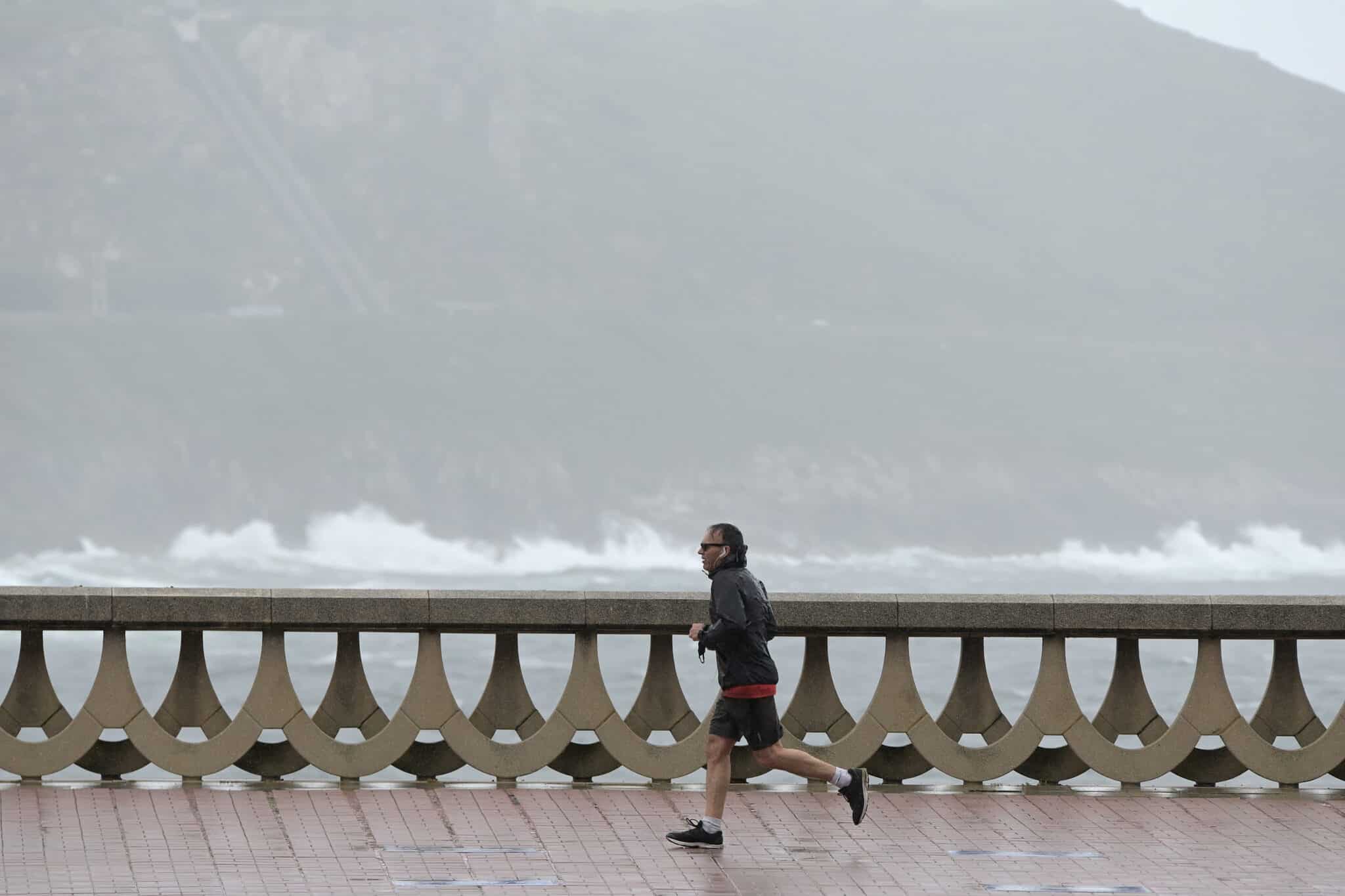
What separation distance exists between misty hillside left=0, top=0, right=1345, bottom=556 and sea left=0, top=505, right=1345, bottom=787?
12.5 feet

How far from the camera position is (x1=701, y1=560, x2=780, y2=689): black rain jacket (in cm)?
754

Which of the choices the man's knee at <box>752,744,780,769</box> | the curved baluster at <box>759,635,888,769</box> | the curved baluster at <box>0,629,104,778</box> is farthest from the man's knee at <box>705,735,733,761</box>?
the curved baluster at <box>0,629,104,778</box>

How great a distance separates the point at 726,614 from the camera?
24.7 ft

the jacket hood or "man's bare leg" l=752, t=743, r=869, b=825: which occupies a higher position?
the jacket hood

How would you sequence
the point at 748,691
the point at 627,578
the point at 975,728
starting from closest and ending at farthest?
1. the point at 748,691
2. the point at 975,728
3. the point at 627,578

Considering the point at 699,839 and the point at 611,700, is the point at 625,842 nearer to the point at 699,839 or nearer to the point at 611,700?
the point at 699,839

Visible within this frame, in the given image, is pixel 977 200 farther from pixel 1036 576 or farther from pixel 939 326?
pixel 1036 576

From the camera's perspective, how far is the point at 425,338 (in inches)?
7072

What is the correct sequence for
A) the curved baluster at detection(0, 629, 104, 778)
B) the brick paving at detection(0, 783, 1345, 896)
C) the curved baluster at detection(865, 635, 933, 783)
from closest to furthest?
the brick paving at detection(0, 783, 1345, 896), the curved baluster at detection(0, 629, 104, 778), the curved baluster at detection(865, 635, 933, 783)

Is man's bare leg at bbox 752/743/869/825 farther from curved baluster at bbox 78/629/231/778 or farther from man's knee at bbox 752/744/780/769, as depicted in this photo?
curved baluster at bbox 78/629/231/778

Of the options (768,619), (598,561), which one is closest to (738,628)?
(768,619)

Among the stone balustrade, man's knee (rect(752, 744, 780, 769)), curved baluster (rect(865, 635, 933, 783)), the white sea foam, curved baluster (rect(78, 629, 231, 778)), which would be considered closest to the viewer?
man's knee (rect(752, 744, 780, 769))

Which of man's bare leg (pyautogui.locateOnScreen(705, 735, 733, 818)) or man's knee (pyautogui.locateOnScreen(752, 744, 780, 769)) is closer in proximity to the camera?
man's bare leg (pyautogui.locateOnScreen(705, 735, 733, 818))

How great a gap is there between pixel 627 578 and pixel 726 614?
13152 cm
